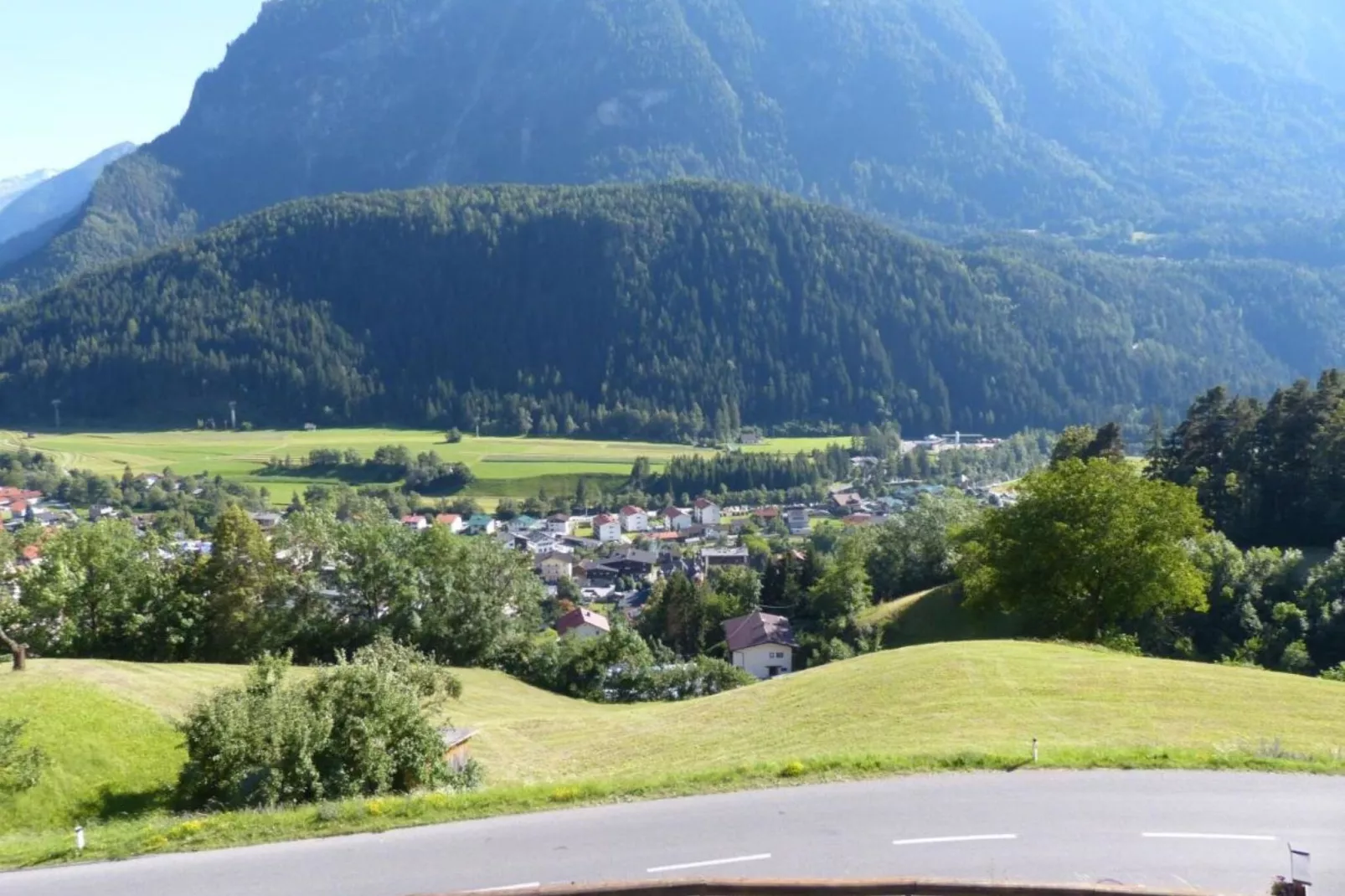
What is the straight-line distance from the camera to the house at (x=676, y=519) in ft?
427

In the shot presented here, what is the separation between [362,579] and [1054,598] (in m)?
30.6

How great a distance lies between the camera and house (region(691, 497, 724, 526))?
131 meters

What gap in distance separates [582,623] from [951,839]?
65432 millimetres

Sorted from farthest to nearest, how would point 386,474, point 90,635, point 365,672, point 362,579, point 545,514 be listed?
point 386,474
point 545,514
point 362,579
point 90,635
point 365,672

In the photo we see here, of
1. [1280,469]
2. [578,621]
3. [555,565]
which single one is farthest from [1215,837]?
[555,565]

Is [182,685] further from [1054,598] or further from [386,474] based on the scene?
[386,474]

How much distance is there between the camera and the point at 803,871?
43.5ft

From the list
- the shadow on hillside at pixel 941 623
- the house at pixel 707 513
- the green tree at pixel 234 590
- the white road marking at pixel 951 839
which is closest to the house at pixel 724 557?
the house at pixel 707 513

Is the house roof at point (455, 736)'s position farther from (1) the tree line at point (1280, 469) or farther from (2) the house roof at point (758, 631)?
(1) the tree line at point (1280, 469)

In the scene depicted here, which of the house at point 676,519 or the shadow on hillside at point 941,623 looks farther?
the house at point 676,519

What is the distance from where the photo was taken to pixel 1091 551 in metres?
38.8

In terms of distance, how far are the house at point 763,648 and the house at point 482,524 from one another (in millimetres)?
56302

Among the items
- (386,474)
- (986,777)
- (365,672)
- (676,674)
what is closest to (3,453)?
(386,474)

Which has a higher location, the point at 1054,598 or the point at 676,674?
the point at 1054,598
